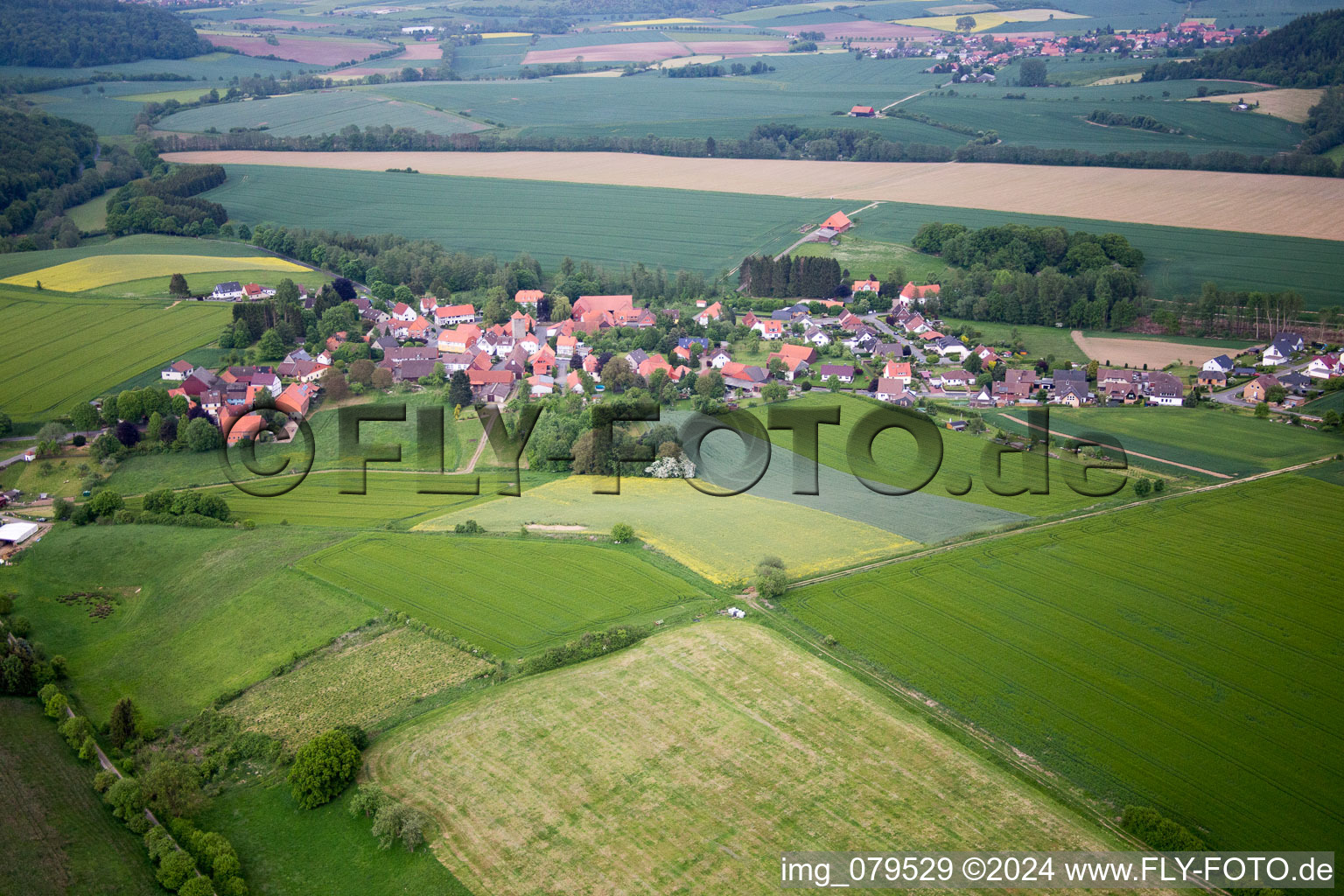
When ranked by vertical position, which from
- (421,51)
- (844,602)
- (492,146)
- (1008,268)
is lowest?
(844,602)

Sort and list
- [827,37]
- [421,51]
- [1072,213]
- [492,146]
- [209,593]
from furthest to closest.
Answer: [827,37] < [421,51] < [492,146] < [1072,213] < [209,593]

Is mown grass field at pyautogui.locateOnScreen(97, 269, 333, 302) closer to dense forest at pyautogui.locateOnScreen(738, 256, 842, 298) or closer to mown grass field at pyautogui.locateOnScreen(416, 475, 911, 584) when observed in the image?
dense forest at pyautogui.locateOnScreen(738, 256, 842, 298)

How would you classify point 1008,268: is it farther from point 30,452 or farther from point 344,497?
point 30,452

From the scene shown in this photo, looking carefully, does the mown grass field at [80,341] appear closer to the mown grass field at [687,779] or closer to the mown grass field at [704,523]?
the mown grass field at [704,523]

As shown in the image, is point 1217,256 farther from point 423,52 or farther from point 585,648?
point 423,52

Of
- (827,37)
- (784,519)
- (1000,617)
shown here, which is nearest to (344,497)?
(784,519)

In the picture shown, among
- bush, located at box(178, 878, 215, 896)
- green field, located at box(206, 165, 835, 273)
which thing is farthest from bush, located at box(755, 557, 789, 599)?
green field, located at box(206, 165, 835, 273)

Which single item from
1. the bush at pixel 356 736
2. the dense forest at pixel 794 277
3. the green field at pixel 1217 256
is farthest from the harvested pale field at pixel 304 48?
the bush at pixel 356 736
